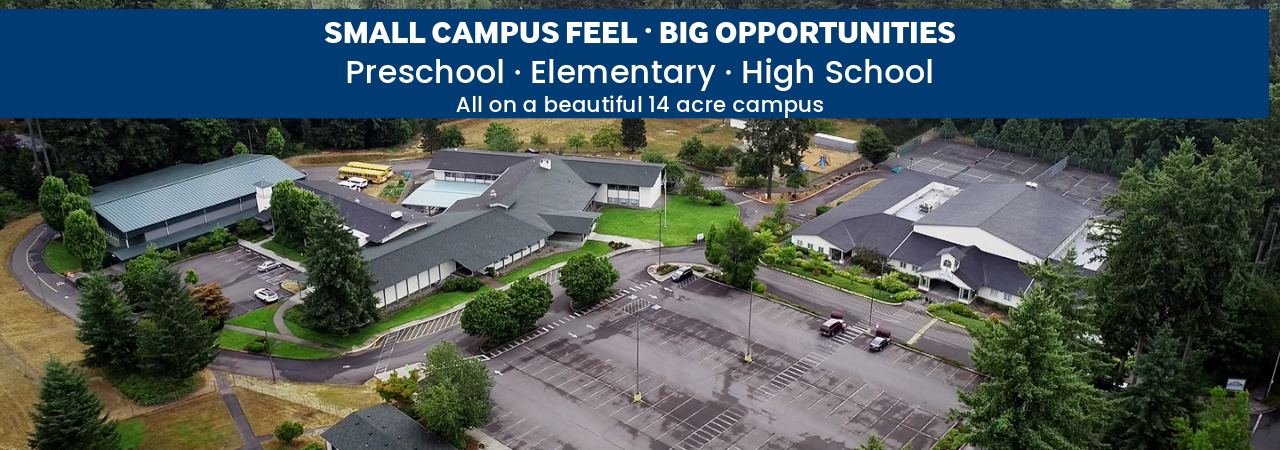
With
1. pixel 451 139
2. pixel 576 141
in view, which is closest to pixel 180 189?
pixel 451 139

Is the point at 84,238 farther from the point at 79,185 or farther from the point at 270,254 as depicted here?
the point at 270,254

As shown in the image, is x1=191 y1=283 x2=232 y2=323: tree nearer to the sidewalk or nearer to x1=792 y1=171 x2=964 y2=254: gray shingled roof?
the sidewalk

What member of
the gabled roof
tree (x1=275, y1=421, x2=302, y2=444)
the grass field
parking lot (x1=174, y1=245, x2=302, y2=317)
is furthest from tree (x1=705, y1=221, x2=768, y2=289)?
the grass field

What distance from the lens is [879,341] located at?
6234cm

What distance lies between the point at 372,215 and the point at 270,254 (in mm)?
8967

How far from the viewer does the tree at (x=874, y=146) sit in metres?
104

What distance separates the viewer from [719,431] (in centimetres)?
5284

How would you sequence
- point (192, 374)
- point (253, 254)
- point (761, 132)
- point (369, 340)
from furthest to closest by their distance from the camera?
1. point (761, 132)
2. point (253, 254)
3. point (369, 340)
4. point (192, 374)

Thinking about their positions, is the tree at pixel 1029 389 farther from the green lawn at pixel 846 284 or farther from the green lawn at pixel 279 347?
the green lawn at pixel 279 347

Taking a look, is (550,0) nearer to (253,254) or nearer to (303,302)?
(253,254)

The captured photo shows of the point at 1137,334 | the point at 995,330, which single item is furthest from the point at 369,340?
the point at 1137,334

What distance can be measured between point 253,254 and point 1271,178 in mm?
78272

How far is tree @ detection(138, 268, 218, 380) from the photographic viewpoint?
54406 millimetres

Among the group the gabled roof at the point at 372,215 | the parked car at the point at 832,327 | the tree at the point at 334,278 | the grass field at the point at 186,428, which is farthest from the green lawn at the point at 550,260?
the grass field at the point at 186,428
